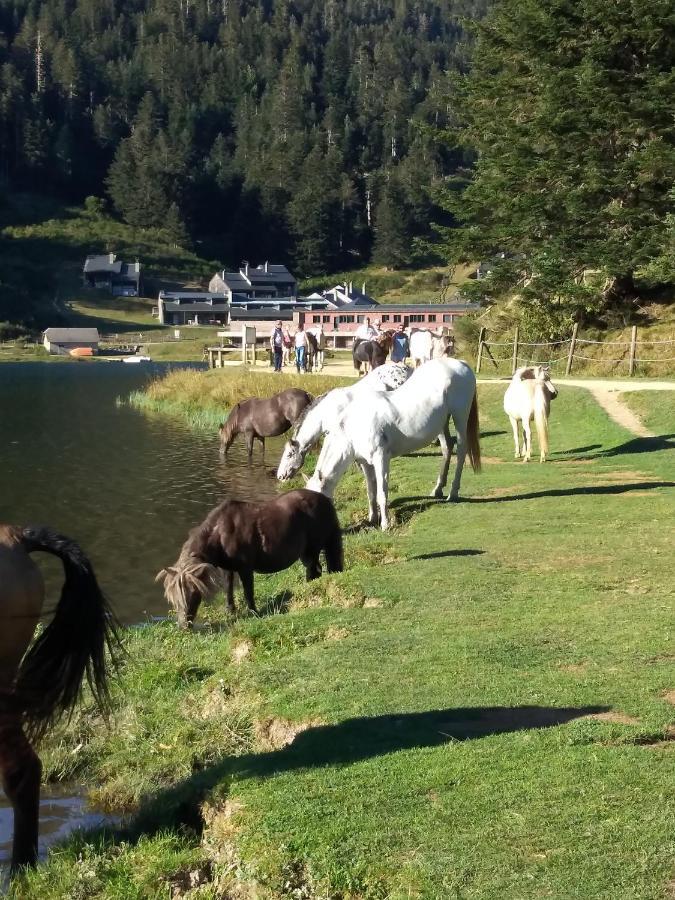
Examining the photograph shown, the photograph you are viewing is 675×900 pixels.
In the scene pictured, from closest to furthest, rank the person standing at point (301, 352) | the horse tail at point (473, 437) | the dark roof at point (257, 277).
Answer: the horse tail at point (473, 437), the person standing at point (301, 352), the dark roof at point (257, 277)

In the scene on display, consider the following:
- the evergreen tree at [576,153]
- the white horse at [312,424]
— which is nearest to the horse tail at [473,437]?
the white horse at [312,424]

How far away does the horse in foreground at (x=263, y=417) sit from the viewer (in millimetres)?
24844

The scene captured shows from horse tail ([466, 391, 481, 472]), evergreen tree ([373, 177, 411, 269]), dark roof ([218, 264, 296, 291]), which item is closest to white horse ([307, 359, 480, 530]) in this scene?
horse tail ([466, 391, 481, 472])

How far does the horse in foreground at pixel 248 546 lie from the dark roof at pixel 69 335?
9144cm

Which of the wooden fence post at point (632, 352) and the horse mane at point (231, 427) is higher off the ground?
the wooden fence post at point (632, 352)

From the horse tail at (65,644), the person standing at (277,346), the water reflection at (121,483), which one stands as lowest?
the water reflection at (121,483)

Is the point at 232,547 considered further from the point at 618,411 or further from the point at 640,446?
the point at 618,411

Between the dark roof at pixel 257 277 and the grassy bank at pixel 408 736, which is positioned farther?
the dark roof at pixel 257 277

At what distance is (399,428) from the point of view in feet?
47.8

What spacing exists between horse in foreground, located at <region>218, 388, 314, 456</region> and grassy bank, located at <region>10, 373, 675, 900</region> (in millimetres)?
12254

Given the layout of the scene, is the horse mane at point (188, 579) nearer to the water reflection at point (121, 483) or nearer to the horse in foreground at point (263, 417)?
the water reflection at point (121, 483)

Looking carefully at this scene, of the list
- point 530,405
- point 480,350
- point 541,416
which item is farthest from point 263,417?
point 480,350

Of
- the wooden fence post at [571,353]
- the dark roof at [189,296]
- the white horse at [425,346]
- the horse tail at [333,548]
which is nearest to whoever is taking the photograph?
the horse tail at [333,548]

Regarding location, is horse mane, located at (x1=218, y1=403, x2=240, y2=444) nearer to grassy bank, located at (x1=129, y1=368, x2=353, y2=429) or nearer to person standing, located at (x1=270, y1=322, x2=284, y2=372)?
grassy bank, located at (x1=129, y1=368, x2=353, y2=429)
